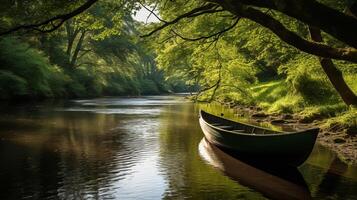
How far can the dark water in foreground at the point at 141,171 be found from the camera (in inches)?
416

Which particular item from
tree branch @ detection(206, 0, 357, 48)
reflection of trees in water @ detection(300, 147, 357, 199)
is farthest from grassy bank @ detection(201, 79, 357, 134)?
tree branch @ detection(206, 0, 357, 48)

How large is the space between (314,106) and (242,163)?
13664mm

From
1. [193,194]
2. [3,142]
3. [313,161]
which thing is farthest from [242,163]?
[3,142]

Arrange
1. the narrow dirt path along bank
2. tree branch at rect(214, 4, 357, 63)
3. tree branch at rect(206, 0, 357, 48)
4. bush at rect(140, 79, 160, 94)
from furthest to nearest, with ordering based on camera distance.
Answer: bush at rect(140, 79, 160, 94)
the narrow dirt path along bank
tree branch at rect(214, 4, 357, 63)
tree branch at rect(206, 0, 357, 48)

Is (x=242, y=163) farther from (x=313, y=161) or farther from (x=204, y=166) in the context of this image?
(x=313, y=161)

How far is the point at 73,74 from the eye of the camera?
55719 mm

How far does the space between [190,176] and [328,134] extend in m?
9.89

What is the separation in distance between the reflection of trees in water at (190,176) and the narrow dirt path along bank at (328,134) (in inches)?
204

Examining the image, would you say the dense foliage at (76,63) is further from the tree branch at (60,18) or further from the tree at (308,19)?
the tree at (308,19)

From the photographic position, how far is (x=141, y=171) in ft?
42.3

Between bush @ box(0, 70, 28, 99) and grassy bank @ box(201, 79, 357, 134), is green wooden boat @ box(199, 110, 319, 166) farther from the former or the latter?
bush @ box(0, 70, 28, 99)

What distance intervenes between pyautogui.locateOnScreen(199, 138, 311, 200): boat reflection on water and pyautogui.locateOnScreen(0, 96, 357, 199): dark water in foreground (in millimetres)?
26

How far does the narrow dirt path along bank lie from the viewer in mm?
15672

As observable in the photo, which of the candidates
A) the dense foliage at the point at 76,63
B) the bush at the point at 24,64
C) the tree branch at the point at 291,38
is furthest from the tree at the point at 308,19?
the bush at the point at 24,64
